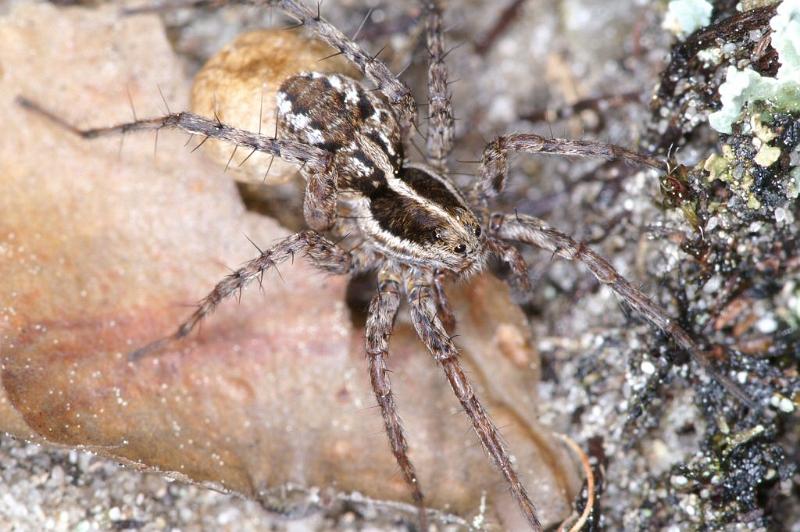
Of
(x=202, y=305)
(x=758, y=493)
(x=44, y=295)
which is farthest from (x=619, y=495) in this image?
(x=44, y=295)

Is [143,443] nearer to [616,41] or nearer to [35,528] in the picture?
[35,528]

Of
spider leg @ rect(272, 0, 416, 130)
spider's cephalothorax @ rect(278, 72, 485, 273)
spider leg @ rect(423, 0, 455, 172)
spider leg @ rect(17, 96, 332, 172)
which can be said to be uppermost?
spider leg @ rect(423, 0, 455, 172)

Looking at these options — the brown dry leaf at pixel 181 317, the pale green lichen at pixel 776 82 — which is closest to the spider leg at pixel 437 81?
the brown dry leaf at pixel 181 317

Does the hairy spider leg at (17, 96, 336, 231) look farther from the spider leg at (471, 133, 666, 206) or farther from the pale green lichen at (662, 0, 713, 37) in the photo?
the pale green lichen at (662, 0, 713, 37)

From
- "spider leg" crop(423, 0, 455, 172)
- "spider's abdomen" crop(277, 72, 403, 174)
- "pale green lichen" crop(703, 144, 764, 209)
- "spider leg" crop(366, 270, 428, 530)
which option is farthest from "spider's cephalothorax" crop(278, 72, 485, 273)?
"pale green lichen" crop(703, 144, 764, 209)

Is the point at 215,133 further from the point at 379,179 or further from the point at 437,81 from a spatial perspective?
the point at 437,81

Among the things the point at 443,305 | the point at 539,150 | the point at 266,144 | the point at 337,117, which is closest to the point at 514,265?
the point at 443,305
